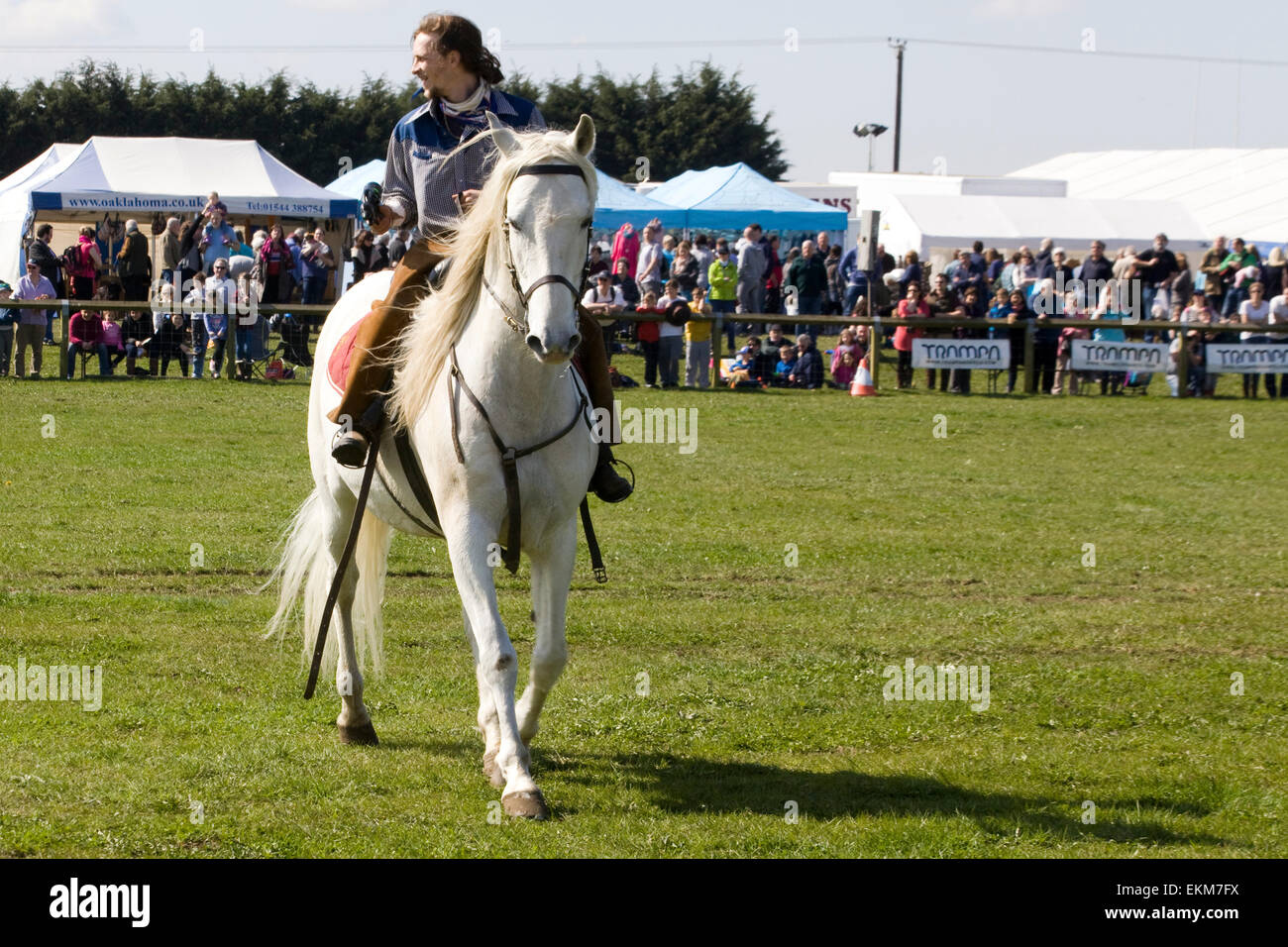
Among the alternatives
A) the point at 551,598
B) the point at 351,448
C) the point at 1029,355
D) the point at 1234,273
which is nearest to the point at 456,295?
the point at 351,448

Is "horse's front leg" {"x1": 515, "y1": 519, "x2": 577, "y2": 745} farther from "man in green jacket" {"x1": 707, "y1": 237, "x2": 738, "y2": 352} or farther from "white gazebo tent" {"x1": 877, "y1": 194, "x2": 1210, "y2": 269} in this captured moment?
"white gazebo tent" {"x1": 877, "y1": 194, "x2": 1210, "y2": 269}

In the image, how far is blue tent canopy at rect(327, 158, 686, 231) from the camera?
33.2 metres

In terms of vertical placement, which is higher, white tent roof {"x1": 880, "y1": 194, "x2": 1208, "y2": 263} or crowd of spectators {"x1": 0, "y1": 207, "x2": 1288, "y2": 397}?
white tent roof {"x1": 880, "y1": 194, "x2": 1208, "y2": 263}

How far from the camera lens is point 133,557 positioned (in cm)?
1073

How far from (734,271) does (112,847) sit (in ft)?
77.2

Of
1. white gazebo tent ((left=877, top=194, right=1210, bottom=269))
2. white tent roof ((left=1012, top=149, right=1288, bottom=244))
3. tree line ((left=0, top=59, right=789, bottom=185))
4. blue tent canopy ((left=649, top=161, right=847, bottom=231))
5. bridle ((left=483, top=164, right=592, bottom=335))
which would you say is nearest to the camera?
bridle ((left=483, top=164, right=592, bottom=335))

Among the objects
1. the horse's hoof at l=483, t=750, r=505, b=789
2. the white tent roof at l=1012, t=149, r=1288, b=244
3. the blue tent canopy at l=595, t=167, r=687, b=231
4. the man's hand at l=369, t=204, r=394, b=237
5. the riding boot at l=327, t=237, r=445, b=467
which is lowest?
the horse's hoof at l=483, t=750, r=505, b=789

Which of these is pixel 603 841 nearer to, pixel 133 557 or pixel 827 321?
pixel 133 557

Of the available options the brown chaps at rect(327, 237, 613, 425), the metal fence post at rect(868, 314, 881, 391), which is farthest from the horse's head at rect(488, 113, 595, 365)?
the metal fence post at rect(868, 314, 881, 391)

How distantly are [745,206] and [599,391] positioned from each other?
29.0 metres

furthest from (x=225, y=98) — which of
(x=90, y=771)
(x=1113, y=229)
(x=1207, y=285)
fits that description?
(x=90, y=771)

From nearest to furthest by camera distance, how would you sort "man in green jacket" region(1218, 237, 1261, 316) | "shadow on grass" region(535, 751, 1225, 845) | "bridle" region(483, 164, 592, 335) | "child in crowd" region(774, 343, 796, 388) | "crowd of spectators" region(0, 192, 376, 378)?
"bridle" region(483, 164, 592, 335), "shadow on grass" region(535, 751, 1225, 845), "crowd of spectators" region(0, 192, 376, 378), "child in crowd" region(774, 343, 796, 388), "man in green jacket" region(1218, 237, 1261, 316)

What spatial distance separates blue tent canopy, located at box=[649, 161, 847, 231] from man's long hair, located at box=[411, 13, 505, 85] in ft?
90.3

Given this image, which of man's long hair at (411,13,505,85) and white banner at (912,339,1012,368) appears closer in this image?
man's long hair at (411,13,505,85)
